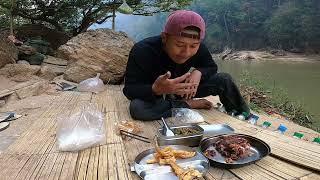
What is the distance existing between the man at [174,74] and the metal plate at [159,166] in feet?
2.56

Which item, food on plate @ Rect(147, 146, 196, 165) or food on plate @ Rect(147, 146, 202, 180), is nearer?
food on plate @ Rect(147, 146, 202, 180)

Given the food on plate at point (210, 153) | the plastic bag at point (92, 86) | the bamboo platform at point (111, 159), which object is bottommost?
the plastic bag at point (92, 86)

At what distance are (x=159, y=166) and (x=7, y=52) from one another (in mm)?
5289

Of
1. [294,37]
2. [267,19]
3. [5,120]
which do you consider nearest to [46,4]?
[5,120]

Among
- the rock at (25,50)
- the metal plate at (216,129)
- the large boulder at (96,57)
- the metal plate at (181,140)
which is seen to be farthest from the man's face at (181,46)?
the rock at (25,50)

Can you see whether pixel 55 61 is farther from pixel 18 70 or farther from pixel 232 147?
pixel 232 147

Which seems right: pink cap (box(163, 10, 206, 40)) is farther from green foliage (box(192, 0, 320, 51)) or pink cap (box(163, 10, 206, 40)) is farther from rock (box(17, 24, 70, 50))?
green foliage (box(192, 0, 320, 51))

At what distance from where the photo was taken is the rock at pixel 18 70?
5727 millimetres

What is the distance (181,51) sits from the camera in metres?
2.79

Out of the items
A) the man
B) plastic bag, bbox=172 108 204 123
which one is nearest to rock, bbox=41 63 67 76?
the man

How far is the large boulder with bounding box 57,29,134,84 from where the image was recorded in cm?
579

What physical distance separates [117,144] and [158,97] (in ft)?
3.43

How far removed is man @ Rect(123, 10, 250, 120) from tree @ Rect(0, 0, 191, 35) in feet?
23.3

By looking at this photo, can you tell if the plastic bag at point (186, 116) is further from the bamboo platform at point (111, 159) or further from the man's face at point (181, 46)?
the man's face at point (181, 46)
